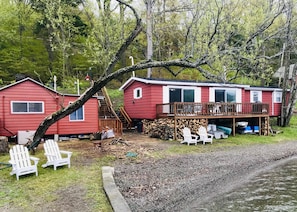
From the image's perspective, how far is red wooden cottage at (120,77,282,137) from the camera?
1463cm

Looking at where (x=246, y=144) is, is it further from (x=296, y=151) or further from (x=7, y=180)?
(x=7, y=180)

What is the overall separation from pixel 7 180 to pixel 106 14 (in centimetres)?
1412

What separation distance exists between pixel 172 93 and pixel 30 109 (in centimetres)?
835

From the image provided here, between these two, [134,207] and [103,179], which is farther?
[103,179]

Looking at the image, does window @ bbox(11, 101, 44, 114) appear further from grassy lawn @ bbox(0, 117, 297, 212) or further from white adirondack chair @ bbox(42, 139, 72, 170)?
white adirondack chair @ bbox(42, 139, 72, 170)

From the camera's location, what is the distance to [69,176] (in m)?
6.78

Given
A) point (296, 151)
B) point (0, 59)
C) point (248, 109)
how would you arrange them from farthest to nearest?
point (0, 59) < point (248, 109) < point (296, 151)

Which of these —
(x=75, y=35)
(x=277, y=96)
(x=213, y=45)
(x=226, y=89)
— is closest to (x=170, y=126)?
(x=213, y=45)

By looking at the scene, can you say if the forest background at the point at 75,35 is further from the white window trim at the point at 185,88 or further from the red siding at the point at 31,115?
the red siding at the point at 31,115

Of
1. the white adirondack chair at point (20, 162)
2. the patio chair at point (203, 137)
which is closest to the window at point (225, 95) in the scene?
the patio chair at point (203, 137)

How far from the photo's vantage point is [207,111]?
1483cm

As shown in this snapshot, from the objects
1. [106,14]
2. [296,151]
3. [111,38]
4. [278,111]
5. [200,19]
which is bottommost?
[296,151]

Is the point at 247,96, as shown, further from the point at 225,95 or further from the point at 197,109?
the point at 197,109

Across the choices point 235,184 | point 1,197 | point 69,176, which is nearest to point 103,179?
point 69,176
